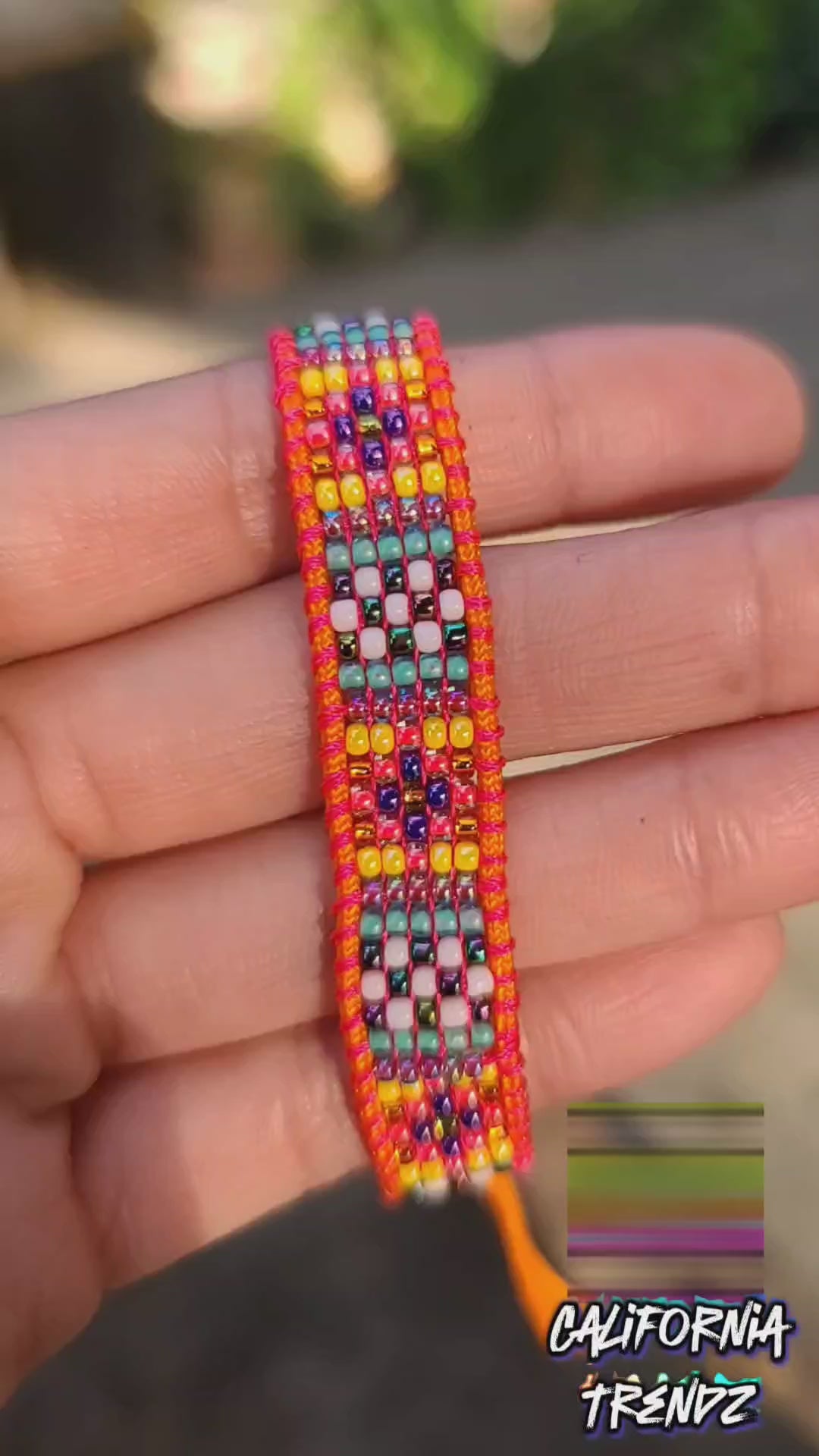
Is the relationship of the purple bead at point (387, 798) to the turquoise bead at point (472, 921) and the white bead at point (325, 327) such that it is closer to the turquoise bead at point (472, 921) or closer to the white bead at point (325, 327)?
the turquoise bead at point (472, 921)

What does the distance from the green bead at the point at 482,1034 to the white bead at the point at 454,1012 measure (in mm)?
13

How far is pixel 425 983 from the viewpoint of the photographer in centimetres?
113

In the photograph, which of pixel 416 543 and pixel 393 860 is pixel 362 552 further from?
pixel 393 860

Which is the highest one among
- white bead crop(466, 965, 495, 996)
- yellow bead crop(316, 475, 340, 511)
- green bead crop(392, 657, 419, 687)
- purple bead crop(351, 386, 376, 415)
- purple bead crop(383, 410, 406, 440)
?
purple bead crop(351, 386, 376, 415)

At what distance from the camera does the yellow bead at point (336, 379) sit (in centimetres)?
111

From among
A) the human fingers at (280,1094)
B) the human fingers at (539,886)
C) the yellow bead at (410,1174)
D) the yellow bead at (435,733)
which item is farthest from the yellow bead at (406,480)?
the yellow bead at (410,1174)

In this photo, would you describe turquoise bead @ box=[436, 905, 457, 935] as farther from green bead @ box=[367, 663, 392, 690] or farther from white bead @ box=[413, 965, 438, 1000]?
green bead @ box=[367, 663, 392, 690]

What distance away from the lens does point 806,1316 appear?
58.9 inches

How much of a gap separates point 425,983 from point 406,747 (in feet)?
0.75

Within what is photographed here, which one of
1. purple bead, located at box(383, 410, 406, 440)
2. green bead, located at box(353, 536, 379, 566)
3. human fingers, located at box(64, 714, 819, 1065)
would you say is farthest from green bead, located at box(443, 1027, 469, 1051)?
purple bead, located at box(383, 410, 406, 440)

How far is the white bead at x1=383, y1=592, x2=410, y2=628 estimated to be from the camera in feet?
3.62

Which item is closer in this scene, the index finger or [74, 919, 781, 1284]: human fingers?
the index finger

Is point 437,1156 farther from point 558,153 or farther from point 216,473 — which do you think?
point 558,153

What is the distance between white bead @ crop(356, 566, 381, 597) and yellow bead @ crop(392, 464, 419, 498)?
0.08 meters
